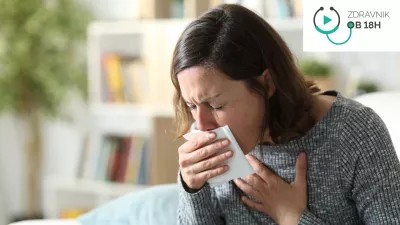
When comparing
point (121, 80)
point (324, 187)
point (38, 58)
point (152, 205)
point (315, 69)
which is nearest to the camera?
point (324, 187)

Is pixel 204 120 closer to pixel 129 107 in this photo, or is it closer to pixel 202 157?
pixel 202 157

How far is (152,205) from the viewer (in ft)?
4.97

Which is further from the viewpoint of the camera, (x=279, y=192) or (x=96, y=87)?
(x=96, y=87)

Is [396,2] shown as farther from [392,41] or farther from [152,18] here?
[152,18]

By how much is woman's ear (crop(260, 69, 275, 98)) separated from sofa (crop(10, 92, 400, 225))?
0.38 m

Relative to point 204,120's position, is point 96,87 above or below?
below

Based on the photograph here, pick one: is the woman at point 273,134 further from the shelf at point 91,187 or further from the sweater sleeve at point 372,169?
the shelf at point 91,187

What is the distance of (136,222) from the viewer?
1.49 metres

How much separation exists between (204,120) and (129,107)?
165 cm

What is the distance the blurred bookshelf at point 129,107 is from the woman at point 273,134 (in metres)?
1.23

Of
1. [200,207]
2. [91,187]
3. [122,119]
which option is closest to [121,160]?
[91,187]

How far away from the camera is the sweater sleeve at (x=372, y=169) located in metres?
1.17

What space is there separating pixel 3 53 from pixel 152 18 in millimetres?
771

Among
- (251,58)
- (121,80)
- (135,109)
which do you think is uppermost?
(251,58)
